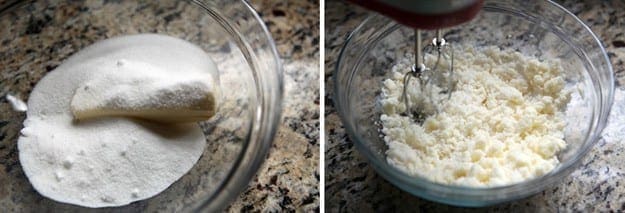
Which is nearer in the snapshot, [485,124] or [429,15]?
[429,15]

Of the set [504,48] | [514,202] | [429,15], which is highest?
[429,15]

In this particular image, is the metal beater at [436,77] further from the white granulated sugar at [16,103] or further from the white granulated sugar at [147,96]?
the white granulated sugar at [16,103]

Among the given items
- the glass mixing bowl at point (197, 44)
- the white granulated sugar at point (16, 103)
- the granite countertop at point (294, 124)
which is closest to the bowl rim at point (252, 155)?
the glass mixing bowl at point (197, 44)

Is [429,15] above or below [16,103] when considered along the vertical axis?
above

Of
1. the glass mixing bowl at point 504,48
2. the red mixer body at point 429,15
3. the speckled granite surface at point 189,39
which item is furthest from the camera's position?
the speckled granite surface at point 189,39

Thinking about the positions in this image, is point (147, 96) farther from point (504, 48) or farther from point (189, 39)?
point (504, 48)

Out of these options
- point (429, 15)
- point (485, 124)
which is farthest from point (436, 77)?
point (429, 15)

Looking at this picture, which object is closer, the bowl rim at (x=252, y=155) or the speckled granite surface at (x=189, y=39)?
the bowl rim at (x=252, y=155)
